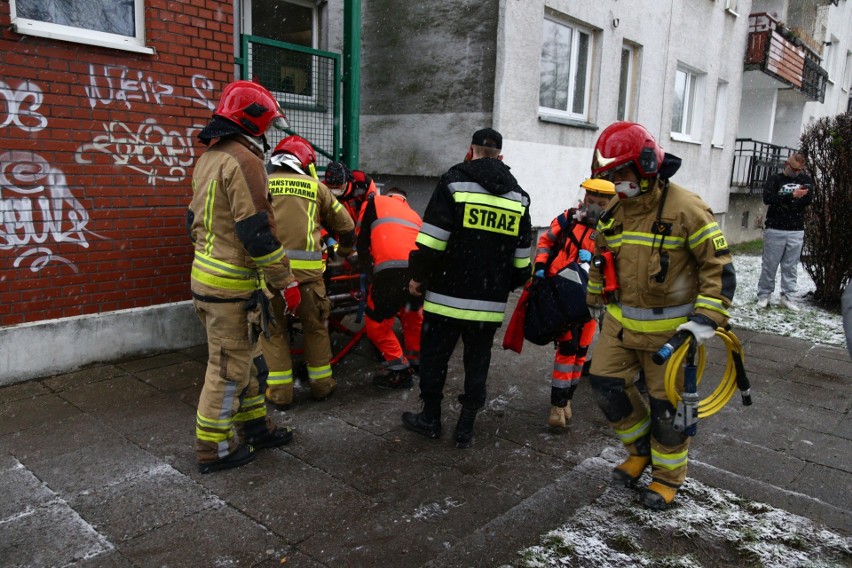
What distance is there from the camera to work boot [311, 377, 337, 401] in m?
4.78

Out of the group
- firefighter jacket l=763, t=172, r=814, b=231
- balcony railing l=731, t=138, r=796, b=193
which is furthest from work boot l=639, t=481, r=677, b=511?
balcony railing l=731, t=138, r=796, b=193

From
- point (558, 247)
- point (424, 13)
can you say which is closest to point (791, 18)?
point (424, 13)

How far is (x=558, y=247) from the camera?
451cm

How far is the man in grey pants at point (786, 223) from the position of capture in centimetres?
838

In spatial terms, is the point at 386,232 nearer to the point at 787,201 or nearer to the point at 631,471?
the point at 631,471

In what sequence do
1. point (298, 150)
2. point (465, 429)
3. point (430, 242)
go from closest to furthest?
point (430, 242) < point (465, 429) < point (298, 150)

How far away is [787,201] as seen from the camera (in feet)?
27.7

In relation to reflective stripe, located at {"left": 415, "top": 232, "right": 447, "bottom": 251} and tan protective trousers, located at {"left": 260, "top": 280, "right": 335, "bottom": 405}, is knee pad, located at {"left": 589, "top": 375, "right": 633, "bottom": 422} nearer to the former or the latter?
reflective stripe, located at {"left": 415, "top": 232, "right": 447, "bottom": 251}

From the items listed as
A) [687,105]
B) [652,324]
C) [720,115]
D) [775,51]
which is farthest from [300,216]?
[775,51]

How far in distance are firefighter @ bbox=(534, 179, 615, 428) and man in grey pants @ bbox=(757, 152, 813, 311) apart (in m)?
5.24

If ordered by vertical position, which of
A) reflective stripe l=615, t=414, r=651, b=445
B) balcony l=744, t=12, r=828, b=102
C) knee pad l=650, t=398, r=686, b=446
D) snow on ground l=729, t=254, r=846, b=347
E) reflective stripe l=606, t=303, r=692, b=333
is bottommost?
snow on ground l=729, t=254, r=846, b=347

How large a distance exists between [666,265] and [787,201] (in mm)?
6396

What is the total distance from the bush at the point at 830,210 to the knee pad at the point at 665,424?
709 cm

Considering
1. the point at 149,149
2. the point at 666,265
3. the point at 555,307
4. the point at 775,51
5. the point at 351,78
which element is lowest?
the point at 555,307
